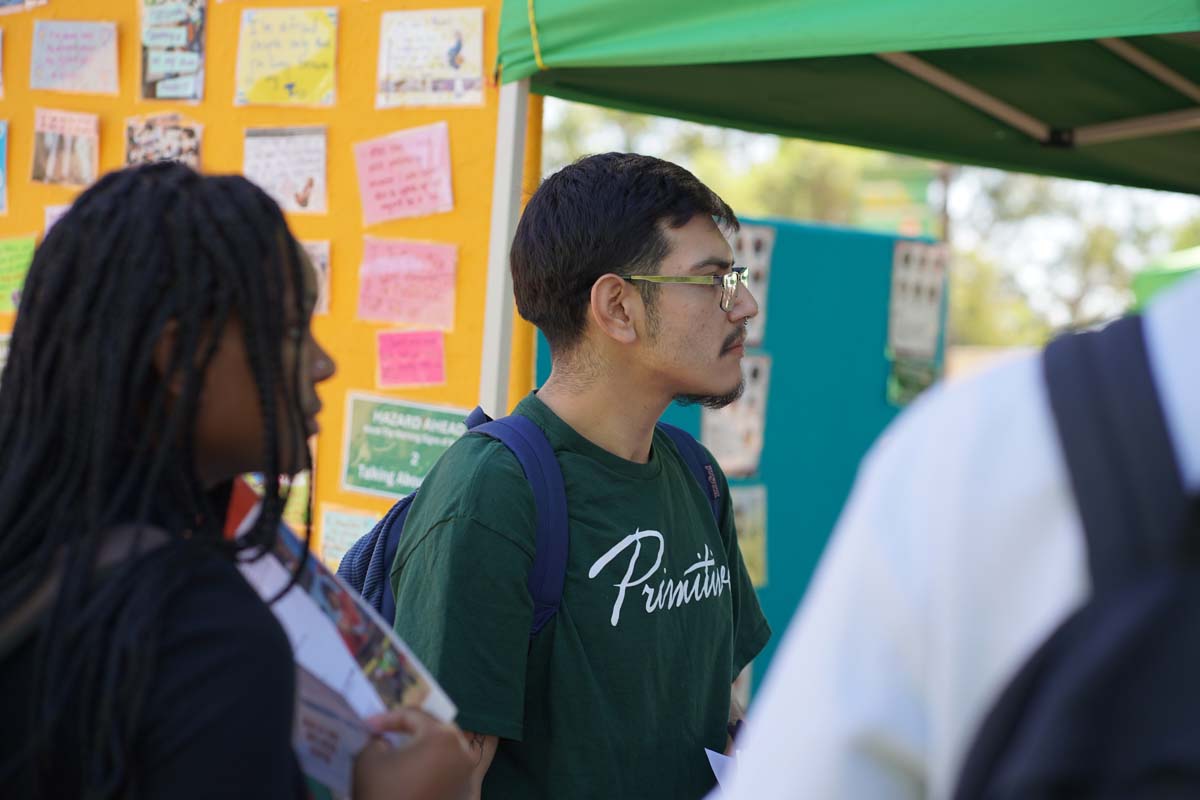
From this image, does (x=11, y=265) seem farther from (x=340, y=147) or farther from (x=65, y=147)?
(x=340, y=147)

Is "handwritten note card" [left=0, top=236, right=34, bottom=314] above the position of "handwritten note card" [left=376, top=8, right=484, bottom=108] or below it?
below

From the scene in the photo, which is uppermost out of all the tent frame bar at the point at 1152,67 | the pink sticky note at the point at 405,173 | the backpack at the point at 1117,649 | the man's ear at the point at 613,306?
the tent frame bar at the point at 1152,67

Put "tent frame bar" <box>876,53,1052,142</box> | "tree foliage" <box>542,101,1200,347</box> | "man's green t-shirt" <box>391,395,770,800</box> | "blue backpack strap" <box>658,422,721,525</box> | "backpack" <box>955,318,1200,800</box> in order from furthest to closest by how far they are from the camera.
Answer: "tree foliage" <box>542,101,1200,347</box>, "tent frame bar" <box>876,53,1052,142</box>, "blue backpack strap" <box>658,422,721,525</box>, "man's green t-shirt" <box>391,395,770,800</box>, "backpack" <box>955,318,1200,800</box>

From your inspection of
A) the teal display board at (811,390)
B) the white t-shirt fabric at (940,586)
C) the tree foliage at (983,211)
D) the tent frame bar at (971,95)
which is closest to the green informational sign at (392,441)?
the tent frame bar at (971,95)

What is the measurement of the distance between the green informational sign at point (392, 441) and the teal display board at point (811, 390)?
1.68 meters

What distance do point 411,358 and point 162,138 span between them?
1053 millimetres

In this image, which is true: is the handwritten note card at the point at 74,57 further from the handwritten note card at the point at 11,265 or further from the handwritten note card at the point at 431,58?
the handwritten note card at the point at 431,58

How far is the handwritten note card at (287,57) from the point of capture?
3402 millimetres

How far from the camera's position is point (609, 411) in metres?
2.27

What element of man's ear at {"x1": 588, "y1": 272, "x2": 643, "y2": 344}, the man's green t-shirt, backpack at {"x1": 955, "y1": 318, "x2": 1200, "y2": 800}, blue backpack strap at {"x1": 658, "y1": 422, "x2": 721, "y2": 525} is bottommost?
the man's green t-shirt

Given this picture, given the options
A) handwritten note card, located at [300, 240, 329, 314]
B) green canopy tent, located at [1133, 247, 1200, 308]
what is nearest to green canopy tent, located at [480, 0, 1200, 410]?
handwritten note card, located at [300, 240, 329, 314]

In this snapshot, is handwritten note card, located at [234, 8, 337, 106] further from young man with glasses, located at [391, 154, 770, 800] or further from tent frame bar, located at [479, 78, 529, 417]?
young man with glasses, located at [391, 154, 770, 800]

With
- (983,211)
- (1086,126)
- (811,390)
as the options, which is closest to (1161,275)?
(811,390)

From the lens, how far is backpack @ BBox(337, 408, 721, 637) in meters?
2.00
